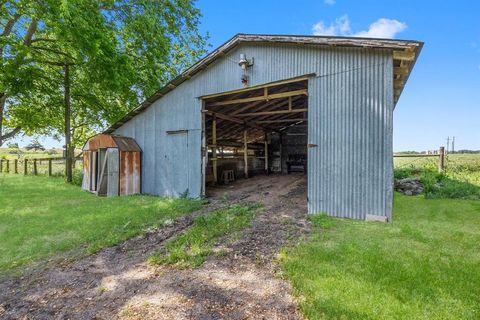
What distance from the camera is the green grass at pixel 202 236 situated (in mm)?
3918

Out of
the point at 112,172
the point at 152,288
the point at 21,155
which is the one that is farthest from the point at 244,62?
the point at 21,155

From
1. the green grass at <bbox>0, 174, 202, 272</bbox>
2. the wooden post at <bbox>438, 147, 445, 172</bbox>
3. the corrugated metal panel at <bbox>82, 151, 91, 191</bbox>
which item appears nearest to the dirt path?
the green grass at <bbox>0, 174, 202, 272</bbox>

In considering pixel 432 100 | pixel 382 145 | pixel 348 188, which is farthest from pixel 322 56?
pixel 432 100

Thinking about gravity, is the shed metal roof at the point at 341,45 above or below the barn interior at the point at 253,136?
above

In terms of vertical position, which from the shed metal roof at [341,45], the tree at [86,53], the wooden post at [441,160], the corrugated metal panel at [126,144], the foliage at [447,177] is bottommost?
the foliage at [447,177]

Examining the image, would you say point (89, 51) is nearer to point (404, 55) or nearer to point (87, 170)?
point (87, 170)

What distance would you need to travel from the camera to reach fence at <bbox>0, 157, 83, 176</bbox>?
1636 centimetres

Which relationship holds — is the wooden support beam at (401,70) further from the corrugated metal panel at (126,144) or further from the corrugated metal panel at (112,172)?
the corrugated metal panel at (112,172)

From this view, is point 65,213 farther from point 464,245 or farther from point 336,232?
point 464,245

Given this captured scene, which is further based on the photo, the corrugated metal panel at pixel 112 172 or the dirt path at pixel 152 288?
the corrugated metal panel at pixel 112 172

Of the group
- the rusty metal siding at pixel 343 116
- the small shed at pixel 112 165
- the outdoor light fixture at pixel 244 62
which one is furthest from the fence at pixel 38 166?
the outdoor light fixture at pixel 244 62

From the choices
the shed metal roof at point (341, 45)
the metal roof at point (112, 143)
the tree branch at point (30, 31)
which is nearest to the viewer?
the shed metal roof at point (341, 45)

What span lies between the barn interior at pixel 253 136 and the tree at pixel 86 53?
4.86m

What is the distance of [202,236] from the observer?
4824mm
